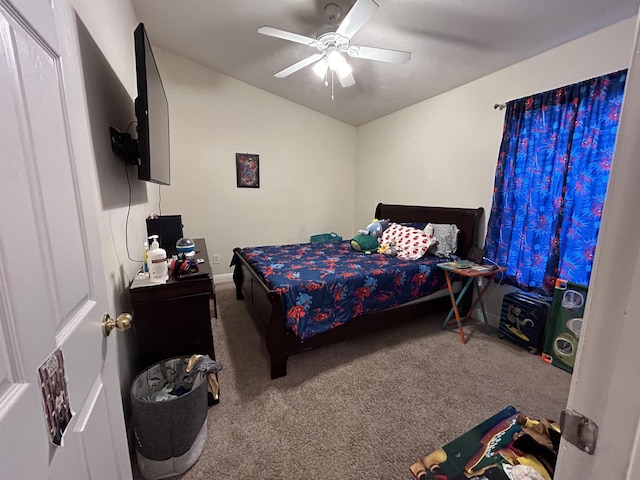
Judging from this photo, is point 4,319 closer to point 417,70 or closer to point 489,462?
point 489,462

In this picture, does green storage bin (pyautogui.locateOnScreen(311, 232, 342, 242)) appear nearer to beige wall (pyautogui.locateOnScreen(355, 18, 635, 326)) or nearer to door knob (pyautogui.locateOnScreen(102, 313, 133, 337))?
beige wall (pyautogui.locateOnScreen(355, 18, 635, 326))

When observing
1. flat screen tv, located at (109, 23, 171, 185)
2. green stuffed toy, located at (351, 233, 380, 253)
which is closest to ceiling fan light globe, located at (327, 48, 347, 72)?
flat screen tv, located at (109, 23, 171, 185)

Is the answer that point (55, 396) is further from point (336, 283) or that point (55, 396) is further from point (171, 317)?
point (336, 283)

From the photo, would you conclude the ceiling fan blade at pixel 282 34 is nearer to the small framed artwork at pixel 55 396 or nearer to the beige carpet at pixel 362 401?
the small framed artwork at pixel 55 396

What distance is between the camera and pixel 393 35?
7.48 feet

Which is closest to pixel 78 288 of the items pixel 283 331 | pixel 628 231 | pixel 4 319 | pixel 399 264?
pixel 4 319

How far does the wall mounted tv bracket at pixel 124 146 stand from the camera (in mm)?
1527

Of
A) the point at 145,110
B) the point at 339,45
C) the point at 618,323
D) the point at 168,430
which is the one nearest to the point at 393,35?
the point at 339,45

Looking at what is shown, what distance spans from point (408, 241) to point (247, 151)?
8.61 ft

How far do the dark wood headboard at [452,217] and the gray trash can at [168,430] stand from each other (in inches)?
107

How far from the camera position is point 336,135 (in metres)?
4.52

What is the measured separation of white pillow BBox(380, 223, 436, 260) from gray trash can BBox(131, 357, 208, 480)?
225 centimetres

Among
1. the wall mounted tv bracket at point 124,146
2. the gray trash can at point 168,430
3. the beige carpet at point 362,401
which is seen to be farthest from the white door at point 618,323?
the wall mounted tv bracket at point 124,146

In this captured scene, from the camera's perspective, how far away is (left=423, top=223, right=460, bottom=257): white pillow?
2.91 m
